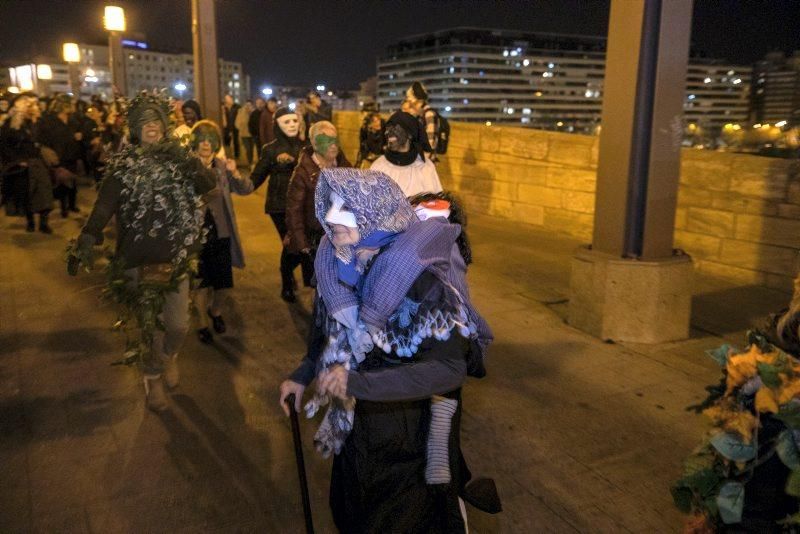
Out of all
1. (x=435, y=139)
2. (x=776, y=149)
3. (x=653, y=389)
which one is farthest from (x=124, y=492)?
(x=435, y=139)

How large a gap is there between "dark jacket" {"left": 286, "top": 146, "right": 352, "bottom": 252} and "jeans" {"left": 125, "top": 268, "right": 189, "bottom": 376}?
153 centimetres

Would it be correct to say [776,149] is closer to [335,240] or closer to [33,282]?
[335,240]

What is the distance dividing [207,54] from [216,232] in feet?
20.8

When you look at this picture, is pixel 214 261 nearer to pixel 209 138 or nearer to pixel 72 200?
pixel 209 138

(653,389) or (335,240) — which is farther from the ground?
(335,240)

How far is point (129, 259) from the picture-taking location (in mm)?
4660

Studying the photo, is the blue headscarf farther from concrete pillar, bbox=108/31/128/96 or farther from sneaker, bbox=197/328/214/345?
concrete pillar, bbox=108/31/128/96

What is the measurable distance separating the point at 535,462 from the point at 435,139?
25.6ft

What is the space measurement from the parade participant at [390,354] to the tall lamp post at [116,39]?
19.4 metres

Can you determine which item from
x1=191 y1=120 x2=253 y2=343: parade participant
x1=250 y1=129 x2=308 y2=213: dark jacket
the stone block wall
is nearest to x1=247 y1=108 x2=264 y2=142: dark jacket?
the stone block wall

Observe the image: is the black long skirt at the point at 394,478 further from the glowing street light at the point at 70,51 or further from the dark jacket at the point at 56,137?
the glowing street light at the point at 70,51

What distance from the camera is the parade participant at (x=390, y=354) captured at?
7.43ft

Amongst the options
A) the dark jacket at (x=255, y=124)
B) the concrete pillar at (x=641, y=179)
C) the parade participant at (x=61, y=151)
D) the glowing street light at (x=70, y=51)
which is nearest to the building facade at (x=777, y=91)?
the concrete pillar at (x=641, y=179)

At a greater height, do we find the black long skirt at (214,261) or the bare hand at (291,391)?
the bare hand at (291,391)
